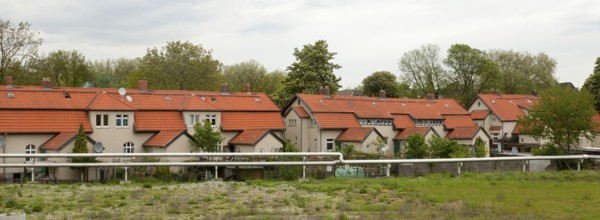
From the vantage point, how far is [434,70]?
93.2 m

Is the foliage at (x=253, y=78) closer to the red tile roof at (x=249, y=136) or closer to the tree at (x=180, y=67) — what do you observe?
the tree at (x=180, y=67)

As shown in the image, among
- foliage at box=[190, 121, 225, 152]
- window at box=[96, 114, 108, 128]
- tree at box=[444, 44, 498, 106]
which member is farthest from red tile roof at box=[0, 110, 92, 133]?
tree at box=[444, 44, 498, 106]

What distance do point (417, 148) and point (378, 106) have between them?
1223cm

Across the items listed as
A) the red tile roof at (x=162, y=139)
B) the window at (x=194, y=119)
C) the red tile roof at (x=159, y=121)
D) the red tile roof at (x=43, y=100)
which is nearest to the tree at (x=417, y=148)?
the window at (x=194, y=119)

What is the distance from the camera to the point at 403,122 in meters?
60.5

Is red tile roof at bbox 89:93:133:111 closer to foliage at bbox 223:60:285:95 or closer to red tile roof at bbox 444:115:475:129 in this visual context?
red tile roof at bbox 444:115:475:129

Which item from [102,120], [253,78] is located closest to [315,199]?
[102,120]

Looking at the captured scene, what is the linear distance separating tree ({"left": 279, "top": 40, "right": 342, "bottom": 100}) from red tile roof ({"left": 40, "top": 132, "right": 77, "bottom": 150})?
33.3 m

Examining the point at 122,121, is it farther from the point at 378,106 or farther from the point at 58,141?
the point at 378,106

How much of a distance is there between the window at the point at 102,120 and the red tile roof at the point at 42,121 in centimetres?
70

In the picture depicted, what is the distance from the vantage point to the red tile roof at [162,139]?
147ft

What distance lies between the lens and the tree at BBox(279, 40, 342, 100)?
7162 centimetres

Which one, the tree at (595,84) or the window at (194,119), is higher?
the tree at (595,84)

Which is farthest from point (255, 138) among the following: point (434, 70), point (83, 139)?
point (434, 70)
